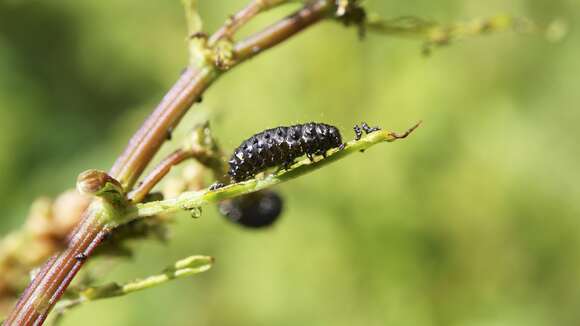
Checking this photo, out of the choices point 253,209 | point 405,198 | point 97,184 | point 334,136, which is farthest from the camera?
point 405,198

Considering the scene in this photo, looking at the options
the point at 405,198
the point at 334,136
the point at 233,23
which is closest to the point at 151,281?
the point at 334,136

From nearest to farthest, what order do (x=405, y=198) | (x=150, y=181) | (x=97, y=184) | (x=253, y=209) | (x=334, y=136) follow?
(x=97, y=184)
(x=150, y=181)
(x=334, y=136)
(x=253, y=209)
(x=405, y=198)

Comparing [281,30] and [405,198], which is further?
[405,198]

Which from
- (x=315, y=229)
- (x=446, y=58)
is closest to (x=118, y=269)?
(x=315, y=229)

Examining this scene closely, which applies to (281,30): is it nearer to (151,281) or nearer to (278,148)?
(278,148)

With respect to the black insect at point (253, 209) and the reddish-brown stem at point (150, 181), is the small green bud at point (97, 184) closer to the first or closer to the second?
the reddish-brown stem at point (150, 181)

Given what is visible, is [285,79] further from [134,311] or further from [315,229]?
[134,311]

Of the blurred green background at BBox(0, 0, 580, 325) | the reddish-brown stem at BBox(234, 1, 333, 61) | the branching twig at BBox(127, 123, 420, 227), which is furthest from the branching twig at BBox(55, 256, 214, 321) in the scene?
the blurred green background at BBox(0, 0, 580, 325)
